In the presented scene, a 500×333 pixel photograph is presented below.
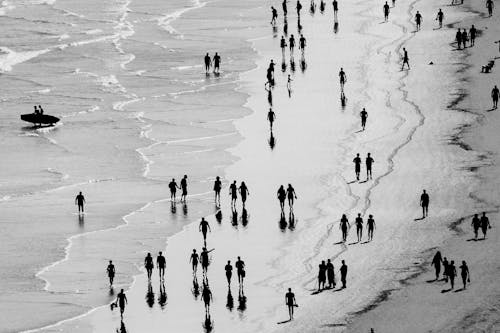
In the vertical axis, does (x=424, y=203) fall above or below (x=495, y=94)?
below

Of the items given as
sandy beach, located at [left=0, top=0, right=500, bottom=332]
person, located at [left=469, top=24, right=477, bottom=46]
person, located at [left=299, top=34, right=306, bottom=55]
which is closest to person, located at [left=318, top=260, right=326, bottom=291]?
sandy beach, located at [left=0, top=0, right=500, bottom=332]

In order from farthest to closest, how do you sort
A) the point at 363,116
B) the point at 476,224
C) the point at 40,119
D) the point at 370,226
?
the point at 40,119 → the point at 363,116 → the point at 370,226 → the point at 476,224

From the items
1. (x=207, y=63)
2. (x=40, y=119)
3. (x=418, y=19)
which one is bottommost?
(x=40, y=119)

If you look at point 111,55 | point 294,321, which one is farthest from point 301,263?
point 111,55

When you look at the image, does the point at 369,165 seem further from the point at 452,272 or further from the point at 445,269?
the point at 452,272

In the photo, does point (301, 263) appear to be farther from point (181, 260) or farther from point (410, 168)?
point (410, 168)

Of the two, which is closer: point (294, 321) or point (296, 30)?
point (294, 321)

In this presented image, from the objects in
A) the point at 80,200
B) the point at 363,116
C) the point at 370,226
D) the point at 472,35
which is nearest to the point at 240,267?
the point at 370,226
